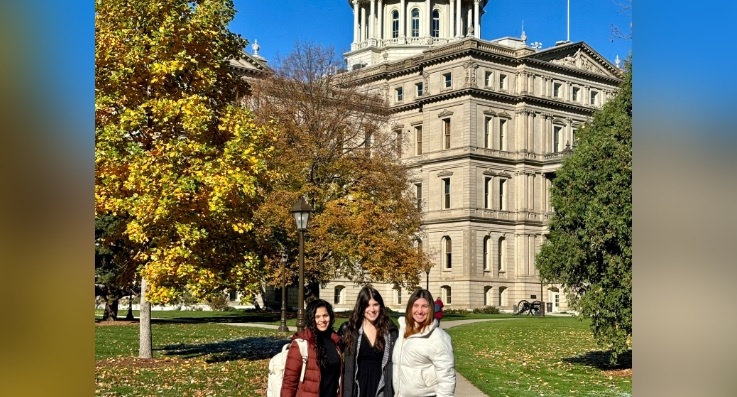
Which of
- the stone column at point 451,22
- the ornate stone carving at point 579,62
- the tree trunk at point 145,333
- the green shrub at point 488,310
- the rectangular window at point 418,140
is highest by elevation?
the stone column at point 451,22

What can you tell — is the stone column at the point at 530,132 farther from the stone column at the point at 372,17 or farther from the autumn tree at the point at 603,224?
the autumn tree at the point at 603,224

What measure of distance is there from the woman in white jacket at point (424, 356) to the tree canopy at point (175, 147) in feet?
40.3

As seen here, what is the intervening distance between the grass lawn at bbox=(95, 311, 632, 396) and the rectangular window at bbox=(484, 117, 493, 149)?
3908 centimetres

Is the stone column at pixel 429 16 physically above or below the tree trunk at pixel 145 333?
above

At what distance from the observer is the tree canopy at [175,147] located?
63.3 ft

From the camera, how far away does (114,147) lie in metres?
19.8

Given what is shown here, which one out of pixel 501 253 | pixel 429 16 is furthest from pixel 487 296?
pixel 429 16

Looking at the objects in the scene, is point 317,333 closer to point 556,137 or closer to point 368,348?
point 368,348

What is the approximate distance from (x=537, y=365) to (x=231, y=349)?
765cm

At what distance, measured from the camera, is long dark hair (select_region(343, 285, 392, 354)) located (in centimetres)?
739

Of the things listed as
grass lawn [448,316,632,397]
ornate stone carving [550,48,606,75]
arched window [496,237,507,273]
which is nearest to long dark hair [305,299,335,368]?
grass lawn [448,316,632,397]

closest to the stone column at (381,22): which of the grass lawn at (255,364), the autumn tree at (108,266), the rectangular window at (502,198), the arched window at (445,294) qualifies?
the rectangular window at (502,198)

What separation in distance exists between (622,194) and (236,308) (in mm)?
46740
